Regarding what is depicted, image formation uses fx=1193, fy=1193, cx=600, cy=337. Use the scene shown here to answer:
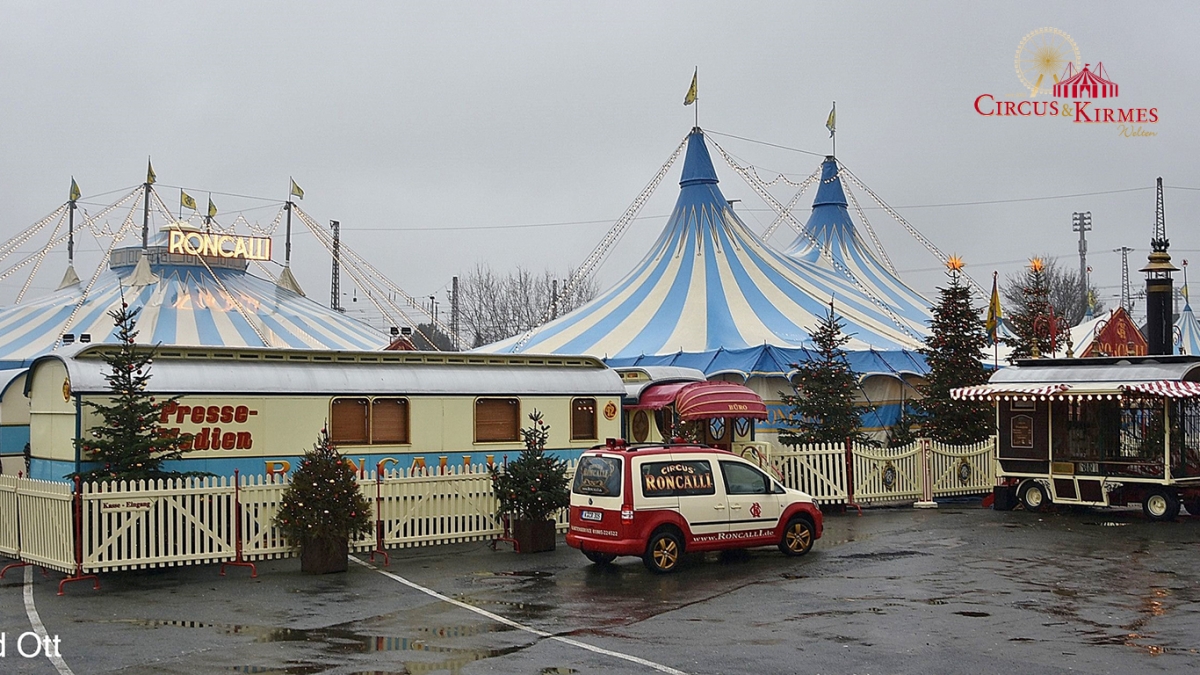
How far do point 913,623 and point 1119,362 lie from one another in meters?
11.6

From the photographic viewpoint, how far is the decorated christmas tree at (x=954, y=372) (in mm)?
25513

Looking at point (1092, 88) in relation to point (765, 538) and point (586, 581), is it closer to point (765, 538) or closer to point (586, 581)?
point (765, 538)

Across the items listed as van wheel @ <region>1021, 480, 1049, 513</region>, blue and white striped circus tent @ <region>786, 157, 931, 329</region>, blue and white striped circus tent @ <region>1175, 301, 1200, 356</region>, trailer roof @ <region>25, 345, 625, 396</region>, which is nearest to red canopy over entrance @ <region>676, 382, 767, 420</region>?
trailer roof @ <region>25, 345, 625, 396</region>

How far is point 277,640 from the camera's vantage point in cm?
1089

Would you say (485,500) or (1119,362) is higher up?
(1119,362)

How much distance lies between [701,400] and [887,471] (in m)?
4.08

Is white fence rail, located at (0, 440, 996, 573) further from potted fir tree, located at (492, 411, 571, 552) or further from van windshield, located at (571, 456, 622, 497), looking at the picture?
van windshield, located at (571, 456, 622, 497)

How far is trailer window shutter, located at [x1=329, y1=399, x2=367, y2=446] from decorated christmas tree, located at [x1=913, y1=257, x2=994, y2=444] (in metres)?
12.9

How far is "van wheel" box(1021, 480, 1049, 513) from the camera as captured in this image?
70.5 feet

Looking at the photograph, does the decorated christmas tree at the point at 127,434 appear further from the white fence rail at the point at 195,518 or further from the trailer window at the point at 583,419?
the trailer window at the point at 583,419

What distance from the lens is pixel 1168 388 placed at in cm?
1930

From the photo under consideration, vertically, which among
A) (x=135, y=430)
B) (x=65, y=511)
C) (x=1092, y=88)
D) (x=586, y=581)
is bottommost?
(x=586, y=581)

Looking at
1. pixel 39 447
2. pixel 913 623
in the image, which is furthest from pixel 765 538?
pixel 39 447

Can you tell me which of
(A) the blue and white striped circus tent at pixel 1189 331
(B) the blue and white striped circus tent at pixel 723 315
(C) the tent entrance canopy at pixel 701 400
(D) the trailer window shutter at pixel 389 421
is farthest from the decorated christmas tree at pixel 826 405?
(A) the blue and white striped circus tent at pixel 1189 331
